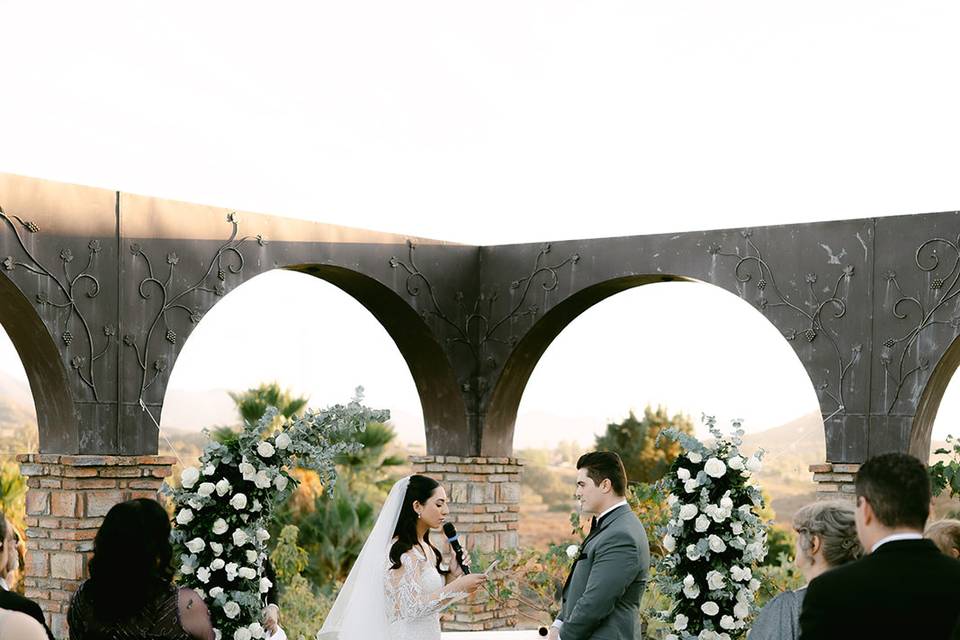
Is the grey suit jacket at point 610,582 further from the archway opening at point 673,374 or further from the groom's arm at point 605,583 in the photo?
the archway opening at point 673,374

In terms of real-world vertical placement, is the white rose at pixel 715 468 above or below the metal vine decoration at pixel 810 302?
below

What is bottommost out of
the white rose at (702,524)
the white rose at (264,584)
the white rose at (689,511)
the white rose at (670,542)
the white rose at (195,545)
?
the white rose at (264,584)

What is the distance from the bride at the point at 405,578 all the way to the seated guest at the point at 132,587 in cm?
216

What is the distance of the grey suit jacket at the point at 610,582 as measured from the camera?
490cm

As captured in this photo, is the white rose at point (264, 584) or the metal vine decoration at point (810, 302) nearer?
the white rose at point (264, 584)

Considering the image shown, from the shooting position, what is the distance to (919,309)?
24.4 ft

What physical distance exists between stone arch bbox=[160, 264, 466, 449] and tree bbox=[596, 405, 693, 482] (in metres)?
8.86

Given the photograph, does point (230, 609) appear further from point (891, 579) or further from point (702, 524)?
point (891, 579)

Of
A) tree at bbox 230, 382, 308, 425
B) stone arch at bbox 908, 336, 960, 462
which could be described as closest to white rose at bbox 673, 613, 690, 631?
stone arch at bbox 908, 336, 960, 462

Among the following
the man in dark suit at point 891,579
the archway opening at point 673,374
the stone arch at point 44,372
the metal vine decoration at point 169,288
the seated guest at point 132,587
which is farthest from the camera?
the archway opening at point 673,374

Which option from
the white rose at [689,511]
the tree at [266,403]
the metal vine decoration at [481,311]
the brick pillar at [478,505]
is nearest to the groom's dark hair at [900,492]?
the white rose at [689,511]

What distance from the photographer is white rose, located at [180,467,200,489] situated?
5.78 m

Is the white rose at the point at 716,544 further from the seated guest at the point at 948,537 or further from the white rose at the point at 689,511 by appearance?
the seated guest at the point at 948,537

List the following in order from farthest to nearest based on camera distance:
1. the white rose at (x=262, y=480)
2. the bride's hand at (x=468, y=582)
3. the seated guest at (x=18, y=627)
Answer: the white rose at (x=262, y=480) < the bride's hand at (x=468, y=582) < the seated guest at (x=18, y=627)
